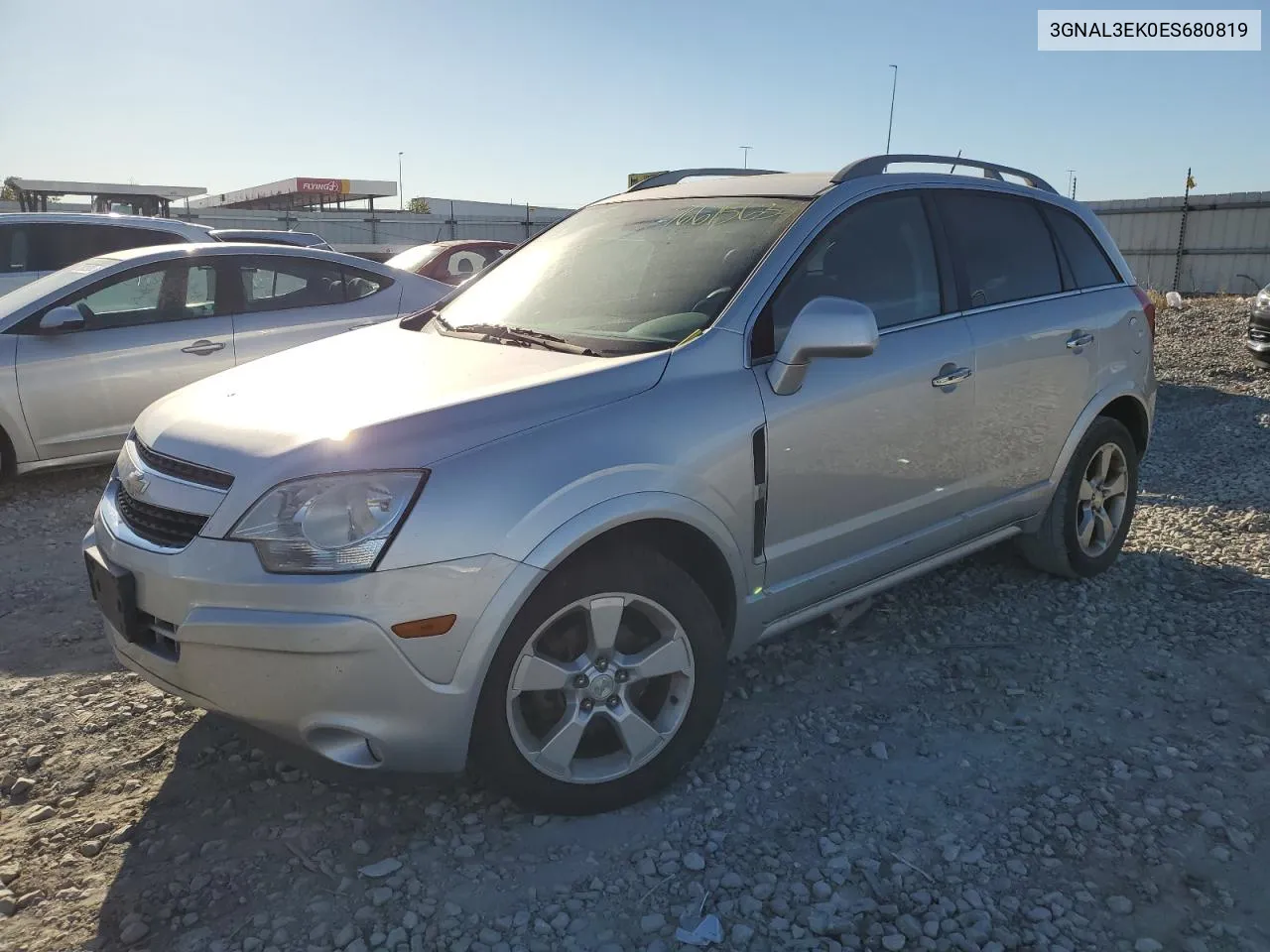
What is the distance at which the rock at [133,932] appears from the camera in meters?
2.29

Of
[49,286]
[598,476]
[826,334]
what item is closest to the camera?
[598,476]

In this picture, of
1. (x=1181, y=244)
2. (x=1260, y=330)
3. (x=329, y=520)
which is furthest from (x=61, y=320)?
(x=1181, y=244)

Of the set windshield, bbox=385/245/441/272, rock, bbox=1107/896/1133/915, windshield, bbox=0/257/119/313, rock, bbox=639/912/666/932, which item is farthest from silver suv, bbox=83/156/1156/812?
windshield, bbox=385/245/441/272

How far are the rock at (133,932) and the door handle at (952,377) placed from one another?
285 centimetres

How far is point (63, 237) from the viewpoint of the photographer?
8508 millimetres

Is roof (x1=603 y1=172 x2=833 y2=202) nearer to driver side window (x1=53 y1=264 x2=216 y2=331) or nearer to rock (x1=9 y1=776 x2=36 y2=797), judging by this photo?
rock (x1=9 y1=776 x2=36 y2=797)

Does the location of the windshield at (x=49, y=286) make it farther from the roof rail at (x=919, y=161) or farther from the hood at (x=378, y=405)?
the roof rail at (x=919, y=161)

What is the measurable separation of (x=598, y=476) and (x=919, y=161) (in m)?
2.15

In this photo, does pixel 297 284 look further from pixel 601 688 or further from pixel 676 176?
pixel 601 688

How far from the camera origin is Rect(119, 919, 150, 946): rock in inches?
90.3

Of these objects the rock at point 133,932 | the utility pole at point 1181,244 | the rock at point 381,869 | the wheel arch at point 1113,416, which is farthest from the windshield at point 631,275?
the utility pole at point 1181,244

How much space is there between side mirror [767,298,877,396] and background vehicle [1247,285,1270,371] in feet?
31.9

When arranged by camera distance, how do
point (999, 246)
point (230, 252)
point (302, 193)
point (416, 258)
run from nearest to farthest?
point (999, 246)
point (230, 252)
point (416, 258)
point (302, 193)

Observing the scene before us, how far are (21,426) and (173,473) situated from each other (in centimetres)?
398
